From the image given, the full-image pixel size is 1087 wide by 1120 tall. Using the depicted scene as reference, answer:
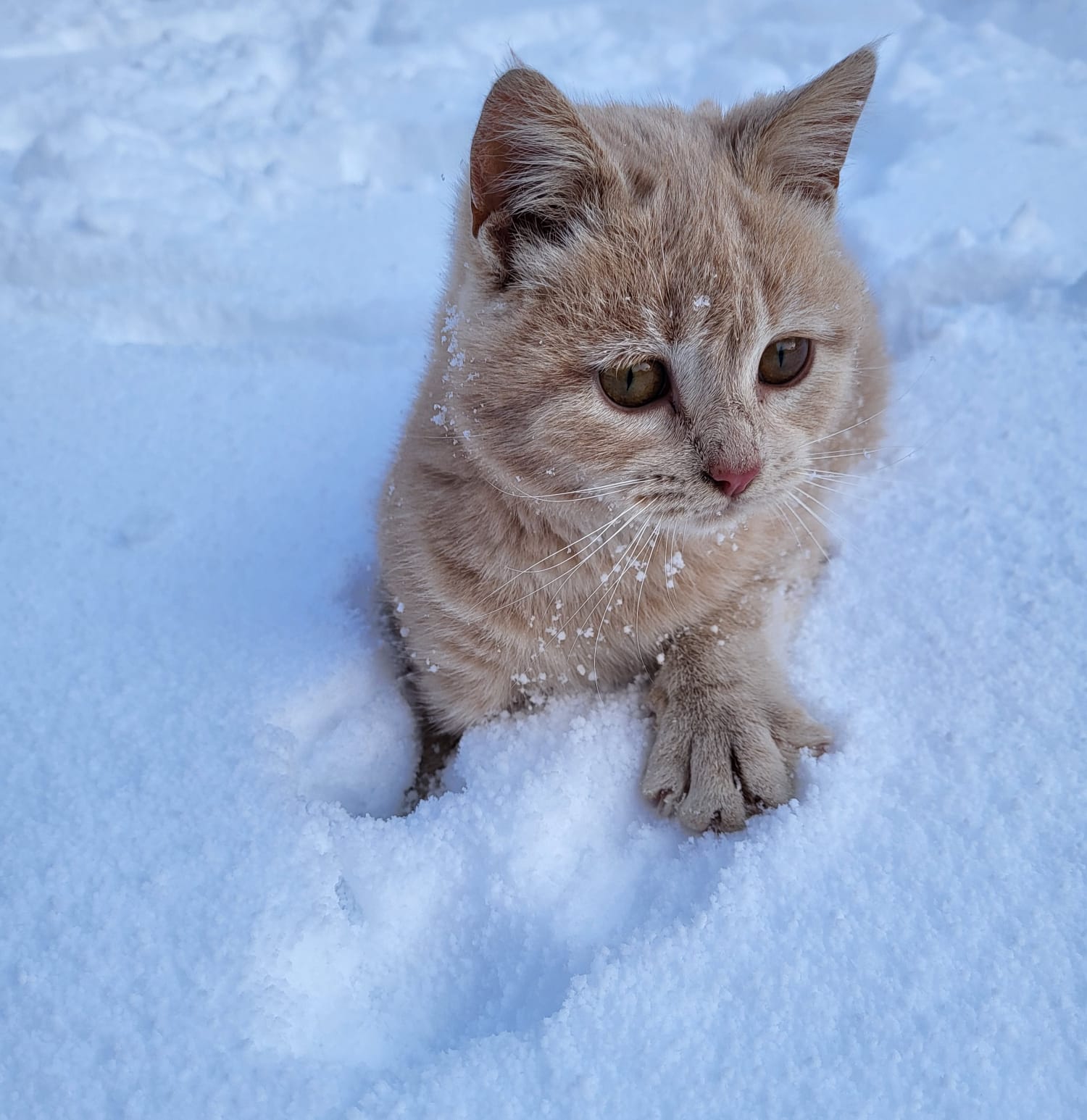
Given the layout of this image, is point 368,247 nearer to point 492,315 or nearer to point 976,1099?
point 492,315

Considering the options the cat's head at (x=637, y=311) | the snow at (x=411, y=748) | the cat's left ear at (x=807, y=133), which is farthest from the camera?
the cat's left ear at (x=807, y=133)

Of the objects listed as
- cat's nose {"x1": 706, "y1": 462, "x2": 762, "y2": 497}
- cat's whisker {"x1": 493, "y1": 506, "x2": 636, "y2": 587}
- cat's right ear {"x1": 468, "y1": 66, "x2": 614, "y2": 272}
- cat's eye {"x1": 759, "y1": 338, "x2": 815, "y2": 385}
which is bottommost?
cat's whisker {"x1": 493, "y1": 506, "x2": 636, "y2": 587}

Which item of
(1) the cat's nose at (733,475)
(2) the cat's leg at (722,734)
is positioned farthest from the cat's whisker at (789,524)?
(1) the cat's nose at (733,475)

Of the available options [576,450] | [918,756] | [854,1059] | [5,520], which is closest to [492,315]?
[576,450]

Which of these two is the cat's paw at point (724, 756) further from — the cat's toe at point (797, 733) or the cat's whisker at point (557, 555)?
the cat's whisker at point (557, 555)

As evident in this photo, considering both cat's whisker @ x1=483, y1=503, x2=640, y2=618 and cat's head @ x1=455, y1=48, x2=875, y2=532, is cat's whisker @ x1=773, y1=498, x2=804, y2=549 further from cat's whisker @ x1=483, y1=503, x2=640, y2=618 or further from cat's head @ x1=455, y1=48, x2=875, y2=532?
cat's whisker @ x1=483, y1=503, x2=640, y2=618

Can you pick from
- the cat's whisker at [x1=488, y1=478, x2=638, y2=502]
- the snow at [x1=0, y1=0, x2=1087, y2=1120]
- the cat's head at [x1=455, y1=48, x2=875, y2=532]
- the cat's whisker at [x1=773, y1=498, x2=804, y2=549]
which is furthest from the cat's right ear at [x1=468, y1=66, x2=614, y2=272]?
the cat's whisker at [x1=773, y1=498, x2=804, y2=549]
